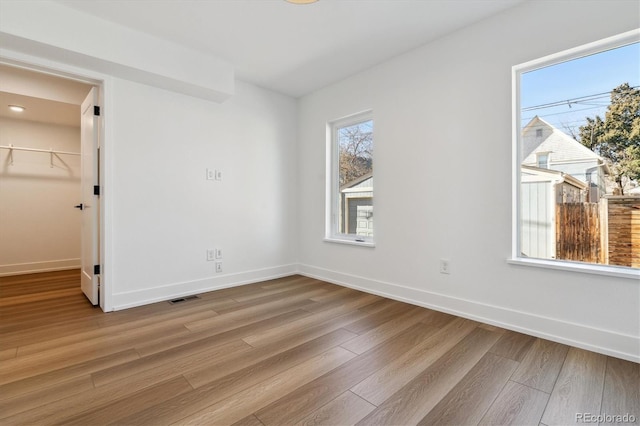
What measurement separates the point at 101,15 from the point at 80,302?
264cm

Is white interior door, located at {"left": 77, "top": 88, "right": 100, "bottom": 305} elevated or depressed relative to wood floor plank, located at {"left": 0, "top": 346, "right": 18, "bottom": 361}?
elevated

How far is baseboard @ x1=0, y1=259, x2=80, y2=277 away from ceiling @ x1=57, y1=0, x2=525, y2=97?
3.94 meters

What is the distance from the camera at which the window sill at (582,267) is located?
1.87 meters

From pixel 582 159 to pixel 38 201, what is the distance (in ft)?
21.5

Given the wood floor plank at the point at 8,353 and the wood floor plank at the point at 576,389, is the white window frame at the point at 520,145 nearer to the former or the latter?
the wood floor plank at the point at 576,389

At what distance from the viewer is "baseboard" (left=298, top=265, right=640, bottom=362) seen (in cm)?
187

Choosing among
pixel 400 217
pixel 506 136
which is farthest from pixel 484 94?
pixel 400 217

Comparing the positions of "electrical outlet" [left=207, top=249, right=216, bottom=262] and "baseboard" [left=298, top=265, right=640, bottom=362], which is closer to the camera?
"baseboard" [left=298, top=265, right=640, bottom=362]

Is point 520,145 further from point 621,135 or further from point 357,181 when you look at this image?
point 357,181

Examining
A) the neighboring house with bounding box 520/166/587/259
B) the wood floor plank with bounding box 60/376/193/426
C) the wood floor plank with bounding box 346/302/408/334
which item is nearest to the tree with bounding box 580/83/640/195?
the neighboring house with bounding box 520/166/587/259

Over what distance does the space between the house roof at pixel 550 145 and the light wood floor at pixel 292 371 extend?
1.33 metres

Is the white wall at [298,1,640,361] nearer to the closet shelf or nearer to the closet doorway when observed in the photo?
the closet doorway

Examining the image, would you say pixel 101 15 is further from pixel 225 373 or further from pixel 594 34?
pixel 594 34
